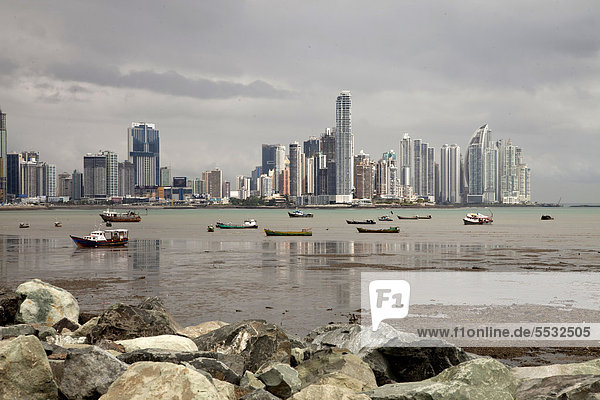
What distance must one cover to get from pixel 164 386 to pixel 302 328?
43.2 ft

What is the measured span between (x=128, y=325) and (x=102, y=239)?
50.8 metres

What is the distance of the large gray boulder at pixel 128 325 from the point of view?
13.4 meters

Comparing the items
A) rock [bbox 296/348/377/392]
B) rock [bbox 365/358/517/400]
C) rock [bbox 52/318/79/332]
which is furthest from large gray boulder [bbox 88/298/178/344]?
rock [bbox 365/358/517/400]

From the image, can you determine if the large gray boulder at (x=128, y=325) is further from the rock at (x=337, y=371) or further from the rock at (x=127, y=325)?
the rock at (x=337, y=371)

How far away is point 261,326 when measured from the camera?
12703mm

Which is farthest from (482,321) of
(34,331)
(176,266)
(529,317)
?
(176,266)

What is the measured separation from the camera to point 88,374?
28.9 ft

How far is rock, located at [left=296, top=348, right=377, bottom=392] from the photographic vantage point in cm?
963

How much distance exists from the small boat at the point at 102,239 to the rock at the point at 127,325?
4967cm

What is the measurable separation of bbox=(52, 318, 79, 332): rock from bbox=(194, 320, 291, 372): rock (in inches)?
197

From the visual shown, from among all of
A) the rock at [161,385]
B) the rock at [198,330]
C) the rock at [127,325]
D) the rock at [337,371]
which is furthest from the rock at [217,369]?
the rock at [198,330]

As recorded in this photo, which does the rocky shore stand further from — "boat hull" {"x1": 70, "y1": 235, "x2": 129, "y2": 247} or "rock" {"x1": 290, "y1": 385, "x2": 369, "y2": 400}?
"boat hull" {"x1": 70, "y1": 235, "x2": 129, "y2": 247}

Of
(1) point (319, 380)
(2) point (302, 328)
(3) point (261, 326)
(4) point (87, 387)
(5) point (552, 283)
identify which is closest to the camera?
(4) point (87, 387)

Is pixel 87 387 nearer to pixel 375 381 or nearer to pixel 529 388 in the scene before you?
pixel 375 381
